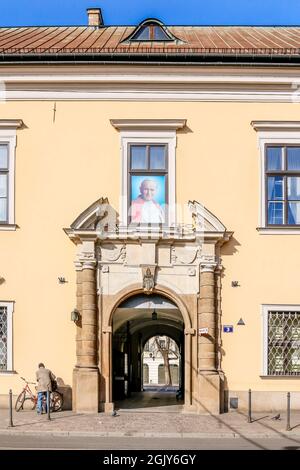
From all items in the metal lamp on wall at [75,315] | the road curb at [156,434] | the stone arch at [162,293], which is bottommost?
the road curb at [156,434]

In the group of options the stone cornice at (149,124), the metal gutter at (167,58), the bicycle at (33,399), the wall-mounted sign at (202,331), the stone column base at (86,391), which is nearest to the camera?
the stone column base at (86,391)

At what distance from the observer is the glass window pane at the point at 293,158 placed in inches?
800

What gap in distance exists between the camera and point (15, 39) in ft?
77.2

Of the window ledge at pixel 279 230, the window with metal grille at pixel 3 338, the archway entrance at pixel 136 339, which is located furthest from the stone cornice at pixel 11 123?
the window ledge at pixel 279 230

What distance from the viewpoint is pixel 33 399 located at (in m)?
19.8

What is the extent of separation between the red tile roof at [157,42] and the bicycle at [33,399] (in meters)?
8.77

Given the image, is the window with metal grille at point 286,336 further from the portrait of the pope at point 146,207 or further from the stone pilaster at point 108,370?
the stone pilaster at point 108,370

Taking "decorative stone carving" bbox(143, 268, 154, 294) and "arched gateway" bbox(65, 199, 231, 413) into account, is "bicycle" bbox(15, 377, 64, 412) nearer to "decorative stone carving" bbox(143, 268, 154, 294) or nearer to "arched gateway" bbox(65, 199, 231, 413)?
"arched gateway" bbox(65, 199, 231, 413)

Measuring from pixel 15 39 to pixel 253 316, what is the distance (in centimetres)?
1109

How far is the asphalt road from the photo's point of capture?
14.4 meters

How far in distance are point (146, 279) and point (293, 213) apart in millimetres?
4238

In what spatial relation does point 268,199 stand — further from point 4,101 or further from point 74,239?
point 4,101

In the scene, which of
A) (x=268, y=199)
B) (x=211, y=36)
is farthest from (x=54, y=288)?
(x=211, y=36)
